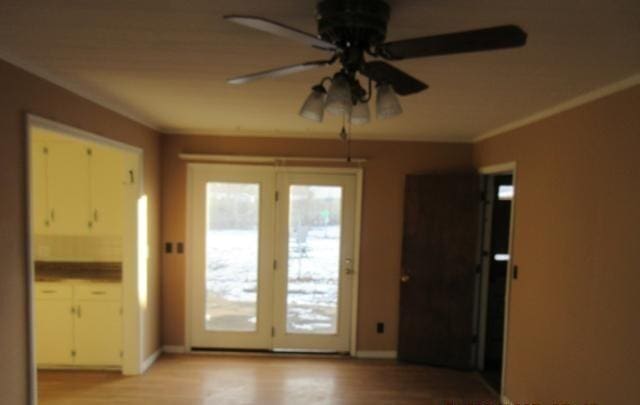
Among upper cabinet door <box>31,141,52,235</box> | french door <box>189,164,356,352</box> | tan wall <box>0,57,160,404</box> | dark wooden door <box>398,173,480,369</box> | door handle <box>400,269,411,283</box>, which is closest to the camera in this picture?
tan wall <box>0,57,160,404</box>

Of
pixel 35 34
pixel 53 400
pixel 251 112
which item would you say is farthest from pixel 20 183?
pixel 53 400

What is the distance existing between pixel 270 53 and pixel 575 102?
198cm

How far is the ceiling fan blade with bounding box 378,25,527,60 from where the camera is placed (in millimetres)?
955

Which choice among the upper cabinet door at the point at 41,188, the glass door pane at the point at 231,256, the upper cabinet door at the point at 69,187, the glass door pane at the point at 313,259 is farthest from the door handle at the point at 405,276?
the upper cabinet door at the point at 41,188

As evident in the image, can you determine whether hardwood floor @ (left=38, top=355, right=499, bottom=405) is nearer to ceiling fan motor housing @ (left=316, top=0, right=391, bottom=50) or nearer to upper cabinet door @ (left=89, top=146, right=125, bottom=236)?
upper cabinet door @ (left=89, top=146, right=125, bottom=236)

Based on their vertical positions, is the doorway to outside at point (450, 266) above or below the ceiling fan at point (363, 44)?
below

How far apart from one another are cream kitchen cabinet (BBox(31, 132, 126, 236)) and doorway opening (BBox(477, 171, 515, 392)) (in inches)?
144

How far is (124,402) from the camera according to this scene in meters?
2.90

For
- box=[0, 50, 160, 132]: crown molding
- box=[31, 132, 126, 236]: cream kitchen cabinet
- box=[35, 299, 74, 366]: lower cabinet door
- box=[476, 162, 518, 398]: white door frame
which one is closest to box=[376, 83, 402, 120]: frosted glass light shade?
box=[0, 50, 160, 132]: crown molding

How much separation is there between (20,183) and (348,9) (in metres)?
1.93

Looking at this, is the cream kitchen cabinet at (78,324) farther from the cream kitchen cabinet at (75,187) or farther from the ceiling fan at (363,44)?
the ceiling fan at (363,44)

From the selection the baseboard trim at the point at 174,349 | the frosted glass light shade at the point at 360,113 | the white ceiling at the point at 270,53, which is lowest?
the baseboard trim at the point at 174,349

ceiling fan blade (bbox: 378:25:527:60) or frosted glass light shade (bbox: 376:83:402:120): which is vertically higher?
ceiling fan blade (bbox: 378:25:527:60)

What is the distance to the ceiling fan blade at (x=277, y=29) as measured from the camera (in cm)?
97
